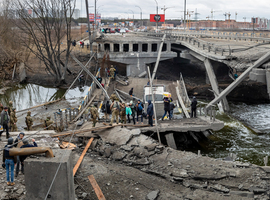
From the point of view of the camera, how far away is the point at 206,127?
57.8 ft

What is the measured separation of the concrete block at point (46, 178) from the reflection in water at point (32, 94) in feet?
76.3

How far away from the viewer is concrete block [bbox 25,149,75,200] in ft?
25.2

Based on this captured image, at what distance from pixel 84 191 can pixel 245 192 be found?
16.7 feet

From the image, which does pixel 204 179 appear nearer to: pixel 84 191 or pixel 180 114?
pixel 84 191

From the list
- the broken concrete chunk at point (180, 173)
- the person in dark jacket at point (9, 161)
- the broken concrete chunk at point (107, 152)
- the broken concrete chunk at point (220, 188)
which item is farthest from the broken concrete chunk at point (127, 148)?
the person in dark jacket at point (9, 161)

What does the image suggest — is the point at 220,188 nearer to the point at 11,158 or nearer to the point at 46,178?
the point at 46,178

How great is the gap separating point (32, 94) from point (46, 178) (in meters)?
30.5

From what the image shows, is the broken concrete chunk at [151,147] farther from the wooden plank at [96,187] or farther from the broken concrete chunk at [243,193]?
the broken concrete chunk at [243,193]

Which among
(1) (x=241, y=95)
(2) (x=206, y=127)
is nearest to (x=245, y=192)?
(2) (x=206, y=127)

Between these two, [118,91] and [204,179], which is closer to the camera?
[204,179]

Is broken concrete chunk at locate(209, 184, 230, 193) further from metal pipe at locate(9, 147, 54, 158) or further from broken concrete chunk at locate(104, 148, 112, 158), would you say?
metal pipe at locate(9, 147, 54, 158)

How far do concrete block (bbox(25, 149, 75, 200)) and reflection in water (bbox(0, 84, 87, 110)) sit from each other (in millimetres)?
23251

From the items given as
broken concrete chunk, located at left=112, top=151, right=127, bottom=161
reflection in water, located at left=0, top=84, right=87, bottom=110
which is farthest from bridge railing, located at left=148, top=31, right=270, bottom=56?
broken concrete chunk, located at left=112, top=151, right=127, bottom=161

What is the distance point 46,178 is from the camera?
773 cm
